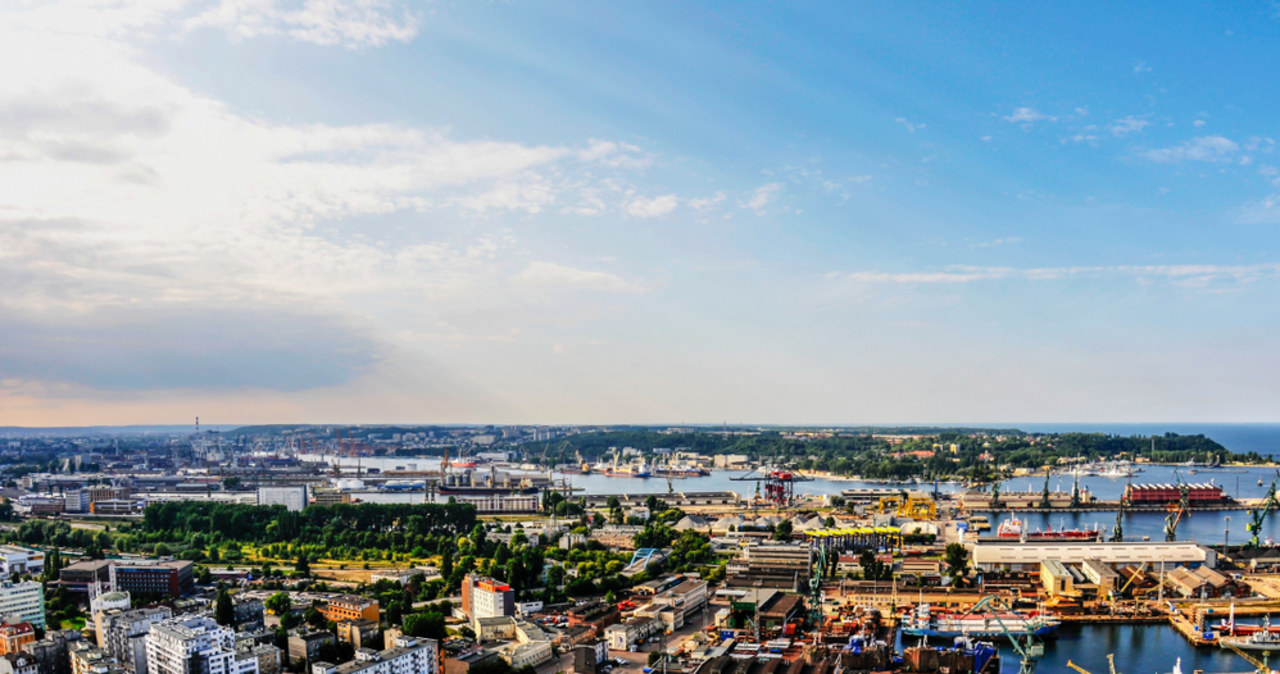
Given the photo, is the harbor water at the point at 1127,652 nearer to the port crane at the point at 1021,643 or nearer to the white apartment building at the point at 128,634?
the port crane at the point at 1021,643

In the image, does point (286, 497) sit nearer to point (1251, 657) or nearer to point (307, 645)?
point (307, 645)

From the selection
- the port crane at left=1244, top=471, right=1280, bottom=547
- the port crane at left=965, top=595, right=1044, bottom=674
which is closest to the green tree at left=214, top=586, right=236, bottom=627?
the port crane at left=965, top=595, right=1044, bottom=674

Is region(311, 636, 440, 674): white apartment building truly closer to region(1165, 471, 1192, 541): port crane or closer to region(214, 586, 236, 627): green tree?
region(214, 586, 236, 627): green tree

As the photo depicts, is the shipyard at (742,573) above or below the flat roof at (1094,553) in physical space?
below

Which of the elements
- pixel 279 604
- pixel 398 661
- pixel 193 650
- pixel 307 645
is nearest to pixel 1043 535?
pixel 398 661

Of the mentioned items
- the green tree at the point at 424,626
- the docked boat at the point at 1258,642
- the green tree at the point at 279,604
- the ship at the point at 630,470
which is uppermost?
the green tree at the point at 424,626

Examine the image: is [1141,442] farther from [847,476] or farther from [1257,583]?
[1257,583]

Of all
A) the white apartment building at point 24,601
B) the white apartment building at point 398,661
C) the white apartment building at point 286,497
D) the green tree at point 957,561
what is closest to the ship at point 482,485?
the white apartment building at point 286,497

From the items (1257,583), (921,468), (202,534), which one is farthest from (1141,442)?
(202,534)

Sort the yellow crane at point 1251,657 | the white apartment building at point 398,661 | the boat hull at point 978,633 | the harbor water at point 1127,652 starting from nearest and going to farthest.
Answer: the white apartment building at point 398,661
the yellow crane at point 1251,657
the harbor water at point 1127,652
the boat hull at point 978,633
